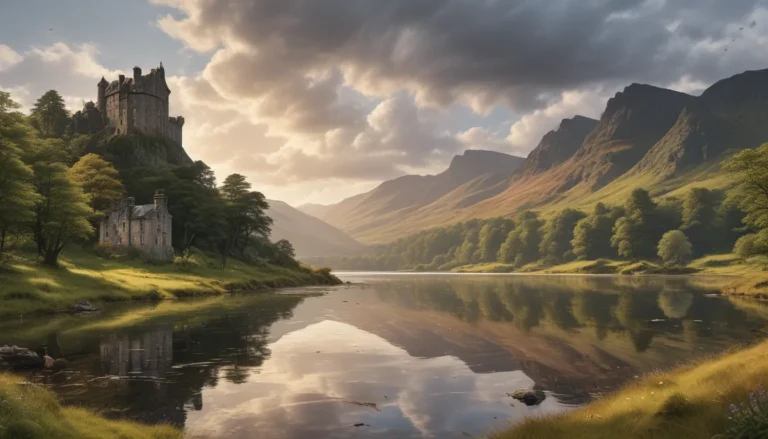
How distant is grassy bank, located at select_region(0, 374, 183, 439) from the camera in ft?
42.4

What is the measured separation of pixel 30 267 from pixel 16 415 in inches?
2669

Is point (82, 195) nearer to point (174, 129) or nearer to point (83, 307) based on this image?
point (83, 307)

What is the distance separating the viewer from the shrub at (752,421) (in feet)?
35.8

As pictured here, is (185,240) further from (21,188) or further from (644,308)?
(644,308)

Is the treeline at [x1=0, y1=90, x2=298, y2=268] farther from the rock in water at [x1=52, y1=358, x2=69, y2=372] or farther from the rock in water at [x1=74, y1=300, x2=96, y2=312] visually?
the rock in water at [x1=52, y1=358, x2=69, y2=372]

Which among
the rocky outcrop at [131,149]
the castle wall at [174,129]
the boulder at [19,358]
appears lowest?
the boulder at [19,358]

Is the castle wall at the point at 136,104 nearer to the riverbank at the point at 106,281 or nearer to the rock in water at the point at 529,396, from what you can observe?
the riverbank at the point at 106,281

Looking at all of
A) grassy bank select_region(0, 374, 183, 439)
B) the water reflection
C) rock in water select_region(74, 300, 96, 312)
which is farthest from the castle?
grassy bank select_region(0, 374, 183, 439)

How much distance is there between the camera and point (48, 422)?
1421 centimetres

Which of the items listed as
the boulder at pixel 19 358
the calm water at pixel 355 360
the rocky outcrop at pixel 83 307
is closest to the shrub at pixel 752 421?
the calm water at pixel 355 360

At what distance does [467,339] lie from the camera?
41.7 metres

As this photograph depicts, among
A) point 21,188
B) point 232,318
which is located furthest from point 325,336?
point 21,188

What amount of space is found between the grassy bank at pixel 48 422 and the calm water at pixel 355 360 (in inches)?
84.3

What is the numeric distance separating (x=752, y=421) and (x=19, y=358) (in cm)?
3301
